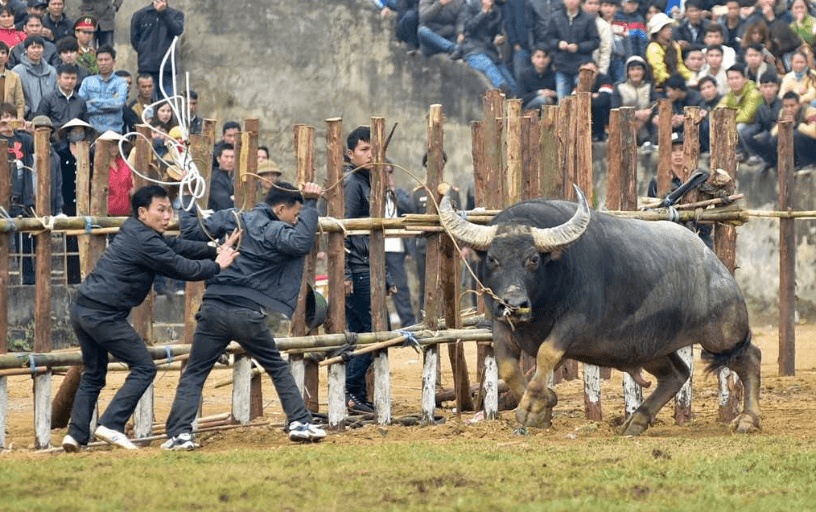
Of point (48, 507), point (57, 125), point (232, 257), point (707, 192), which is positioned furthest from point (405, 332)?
point (57, 125)

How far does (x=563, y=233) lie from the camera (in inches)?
466

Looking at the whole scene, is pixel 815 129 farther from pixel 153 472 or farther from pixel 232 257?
pixel 153 472

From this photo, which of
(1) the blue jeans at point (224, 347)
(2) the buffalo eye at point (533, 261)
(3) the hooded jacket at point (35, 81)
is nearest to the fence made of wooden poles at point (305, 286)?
(1) the blue jeans at point (224, 347)

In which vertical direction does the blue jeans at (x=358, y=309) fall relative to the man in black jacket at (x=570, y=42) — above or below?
below

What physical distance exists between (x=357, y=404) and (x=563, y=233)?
2589 millimetres

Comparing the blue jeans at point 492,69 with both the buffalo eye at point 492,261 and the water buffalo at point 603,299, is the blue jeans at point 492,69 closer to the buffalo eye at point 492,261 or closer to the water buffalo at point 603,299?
the water buffalo at point 603,299

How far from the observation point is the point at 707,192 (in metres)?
14.2

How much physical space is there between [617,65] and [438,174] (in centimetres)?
936

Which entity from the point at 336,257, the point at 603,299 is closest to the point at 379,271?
the point at 336,257

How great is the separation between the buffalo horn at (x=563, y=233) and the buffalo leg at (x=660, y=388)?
1.65m

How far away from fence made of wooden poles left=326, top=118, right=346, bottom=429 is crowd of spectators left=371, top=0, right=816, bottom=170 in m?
8.15

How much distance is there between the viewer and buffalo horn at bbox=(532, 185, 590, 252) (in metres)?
11.8

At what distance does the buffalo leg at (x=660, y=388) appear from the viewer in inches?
503

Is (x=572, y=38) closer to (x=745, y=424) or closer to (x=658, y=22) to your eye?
(x=658, y=22)
